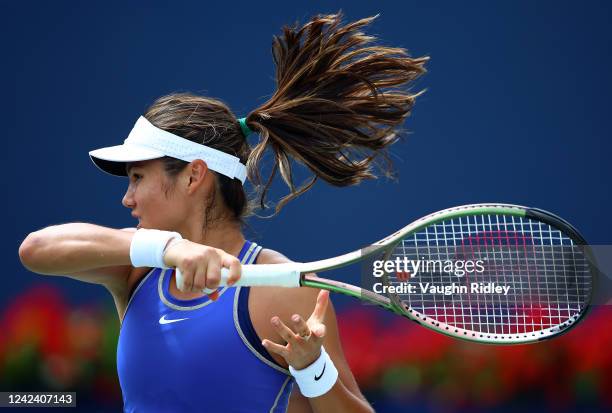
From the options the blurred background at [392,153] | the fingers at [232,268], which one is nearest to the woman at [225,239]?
the fingers at [232,268]

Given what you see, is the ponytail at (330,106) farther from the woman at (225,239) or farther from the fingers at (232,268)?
the fingers at (232,268)

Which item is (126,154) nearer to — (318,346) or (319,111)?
(319,111)

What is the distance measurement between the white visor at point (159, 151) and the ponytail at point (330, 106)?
121 millimetres

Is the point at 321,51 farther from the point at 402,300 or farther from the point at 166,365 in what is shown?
the point at 166,365

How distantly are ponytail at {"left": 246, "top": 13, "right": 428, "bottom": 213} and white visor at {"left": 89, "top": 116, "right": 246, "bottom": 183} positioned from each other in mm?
121

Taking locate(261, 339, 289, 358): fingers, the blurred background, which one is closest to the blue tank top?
locate(261, 339, 289, 358): fingers

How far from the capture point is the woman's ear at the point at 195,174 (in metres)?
2.46

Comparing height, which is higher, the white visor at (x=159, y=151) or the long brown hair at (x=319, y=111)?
the long brown hair at (x=319, y=111)

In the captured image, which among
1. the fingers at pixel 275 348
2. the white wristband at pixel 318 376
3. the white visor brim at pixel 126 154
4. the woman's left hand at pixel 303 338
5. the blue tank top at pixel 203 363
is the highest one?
the white visor brim at pixel 126 154

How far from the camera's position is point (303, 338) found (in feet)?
6.84

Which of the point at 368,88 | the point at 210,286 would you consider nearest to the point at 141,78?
the point at 368,88

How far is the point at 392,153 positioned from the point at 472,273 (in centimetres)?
172

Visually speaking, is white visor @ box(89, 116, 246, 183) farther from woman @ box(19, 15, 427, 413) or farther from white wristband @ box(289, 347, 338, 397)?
white wristband @ box(289, 347, 338, 397)

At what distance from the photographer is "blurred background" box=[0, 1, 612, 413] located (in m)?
4.01
